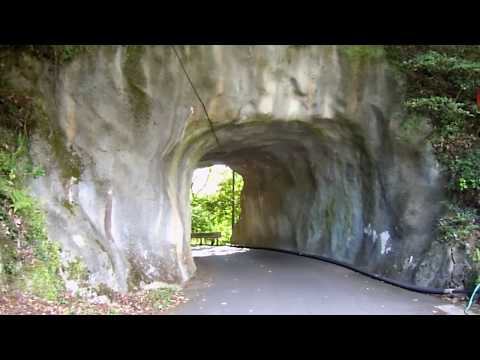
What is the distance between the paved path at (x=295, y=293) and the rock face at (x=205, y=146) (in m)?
0.76

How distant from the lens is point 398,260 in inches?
430

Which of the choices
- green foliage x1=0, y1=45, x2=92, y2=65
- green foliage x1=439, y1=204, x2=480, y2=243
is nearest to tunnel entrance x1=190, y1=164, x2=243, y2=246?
green foliage x1=439, y1=204, x2=480, y2=243

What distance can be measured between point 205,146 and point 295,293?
5355 millimetres

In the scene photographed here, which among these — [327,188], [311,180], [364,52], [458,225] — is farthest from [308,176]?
[458,225]

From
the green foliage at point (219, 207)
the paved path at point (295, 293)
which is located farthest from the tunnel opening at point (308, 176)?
the green foliage at point (219, 207)

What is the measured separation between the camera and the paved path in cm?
812

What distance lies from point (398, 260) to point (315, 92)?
461cm

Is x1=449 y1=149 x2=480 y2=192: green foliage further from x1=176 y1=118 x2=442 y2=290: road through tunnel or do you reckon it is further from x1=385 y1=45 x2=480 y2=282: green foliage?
x1=176 y1=118 x2=442 y2=290: road through tunnel

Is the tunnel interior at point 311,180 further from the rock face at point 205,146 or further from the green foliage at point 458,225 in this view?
the green foliage at point 458,225

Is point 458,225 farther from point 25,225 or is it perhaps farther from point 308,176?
point 25,225

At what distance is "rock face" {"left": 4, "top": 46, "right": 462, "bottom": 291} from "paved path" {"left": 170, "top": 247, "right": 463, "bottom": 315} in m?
0.76

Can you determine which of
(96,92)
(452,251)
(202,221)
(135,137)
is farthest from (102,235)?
(202,221)

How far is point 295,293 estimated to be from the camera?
9.48 meters

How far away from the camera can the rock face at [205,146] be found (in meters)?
8.82
